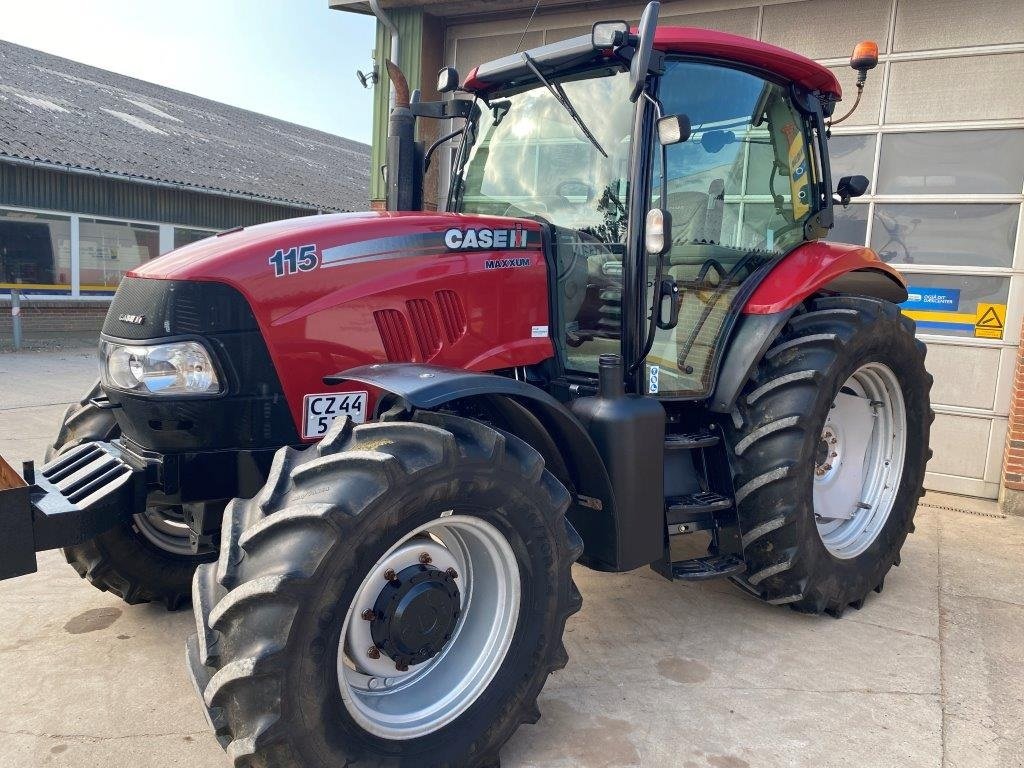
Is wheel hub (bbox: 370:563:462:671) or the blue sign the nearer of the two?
wheel hub (bbox: 370:563:462:671)

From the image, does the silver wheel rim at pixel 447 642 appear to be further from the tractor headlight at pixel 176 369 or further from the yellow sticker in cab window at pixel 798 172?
the yellow sticker in cab window at pixel 798 172

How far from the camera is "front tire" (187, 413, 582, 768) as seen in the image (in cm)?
198

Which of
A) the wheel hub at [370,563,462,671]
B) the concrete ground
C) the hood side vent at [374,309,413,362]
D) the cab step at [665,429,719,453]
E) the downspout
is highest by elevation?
the downspout

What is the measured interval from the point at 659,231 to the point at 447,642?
1516mm

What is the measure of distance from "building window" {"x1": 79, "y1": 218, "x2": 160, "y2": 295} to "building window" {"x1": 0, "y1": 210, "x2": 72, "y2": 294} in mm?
320

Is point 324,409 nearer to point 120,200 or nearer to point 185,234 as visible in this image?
point 120,200

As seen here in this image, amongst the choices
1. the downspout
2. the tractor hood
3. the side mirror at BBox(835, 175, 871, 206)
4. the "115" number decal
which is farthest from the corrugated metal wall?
the side mirror at BBox(835, 175, 871, 206)

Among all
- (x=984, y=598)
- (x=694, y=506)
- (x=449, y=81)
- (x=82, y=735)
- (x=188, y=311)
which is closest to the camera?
(x=188, y=311)

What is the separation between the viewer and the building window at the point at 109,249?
14.7 m

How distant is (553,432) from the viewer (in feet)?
9.26

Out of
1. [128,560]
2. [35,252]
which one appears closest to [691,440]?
[128,560]

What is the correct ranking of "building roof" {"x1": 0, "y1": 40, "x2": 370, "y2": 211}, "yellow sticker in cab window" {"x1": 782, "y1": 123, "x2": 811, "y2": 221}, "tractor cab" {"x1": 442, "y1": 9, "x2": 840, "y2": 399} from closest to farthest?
"tractor cab" {"x1": 442, "y1": 9, "x2": 840, "y2": 399}, "yellow sticker in cab window" {"x1": 782, "y1": 123, "x2": 811, "y2": 221}, "building roof" {"x1": 0, "y1": 40, "x2": 370, "y2": 211}

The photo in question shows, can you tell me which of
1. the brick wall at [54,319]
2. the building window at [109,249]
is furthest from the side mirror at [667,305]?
the building window at [109,249]

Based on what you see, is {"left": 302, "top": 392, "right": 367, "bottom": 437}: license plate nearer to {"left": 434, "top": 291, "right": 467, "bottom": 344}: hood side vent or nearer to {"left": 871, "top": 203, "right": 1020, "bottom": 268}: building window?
{"left": 434, "top": 291, "right": 467, "bottom": 344}: hood side vent
